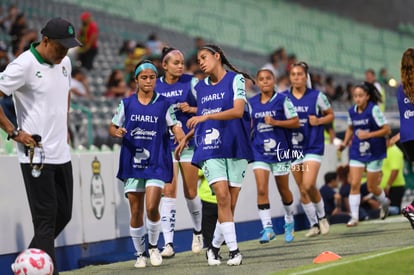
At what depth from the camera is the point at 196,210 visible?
12.6 meters

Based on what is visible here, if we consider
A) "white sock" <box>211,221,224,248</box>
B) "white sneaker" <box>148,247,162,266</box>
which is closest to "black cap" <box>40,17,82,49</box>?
"white sock" <box>211,221,224,248</box>

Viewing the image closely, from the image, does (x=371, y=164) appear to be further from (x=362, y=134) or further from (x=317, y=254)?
(x=317, y=254)

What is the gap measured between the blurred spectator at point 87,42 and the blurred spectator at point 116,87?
4.72ft

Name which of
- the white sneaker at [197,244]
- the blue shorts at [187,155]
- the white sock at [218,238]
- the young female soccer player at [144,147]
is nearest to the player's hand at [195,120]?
the young female soccer player at [144,147]

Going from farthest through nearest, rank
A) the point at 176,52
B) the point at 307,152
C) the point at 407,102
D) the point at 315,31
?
the point at 315,31, the point at 307,152, the point at 176,52, the point at 407,102

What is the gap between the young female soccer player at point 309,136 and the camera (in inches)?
554

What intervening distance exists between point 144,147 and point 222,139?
1040mm

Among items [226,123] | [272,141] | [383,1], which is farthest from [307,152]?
[383,1]

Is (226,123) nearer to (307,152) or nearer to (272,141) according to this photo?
(272,141)

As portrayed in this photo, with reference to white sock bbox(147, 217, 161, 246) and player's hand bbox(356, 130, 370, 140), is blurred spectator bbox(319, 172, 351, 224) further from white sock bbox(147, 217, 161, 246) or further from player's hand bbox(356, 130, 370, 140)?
white sock bbox(147, 217, 161, 246)

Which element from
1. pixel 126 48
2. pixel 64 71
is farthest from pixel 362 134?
pixel 126 48

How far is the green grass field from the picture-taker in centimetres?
879

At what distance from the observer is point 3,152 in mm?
12148

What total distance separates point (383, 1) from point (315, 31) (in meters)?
5.78
